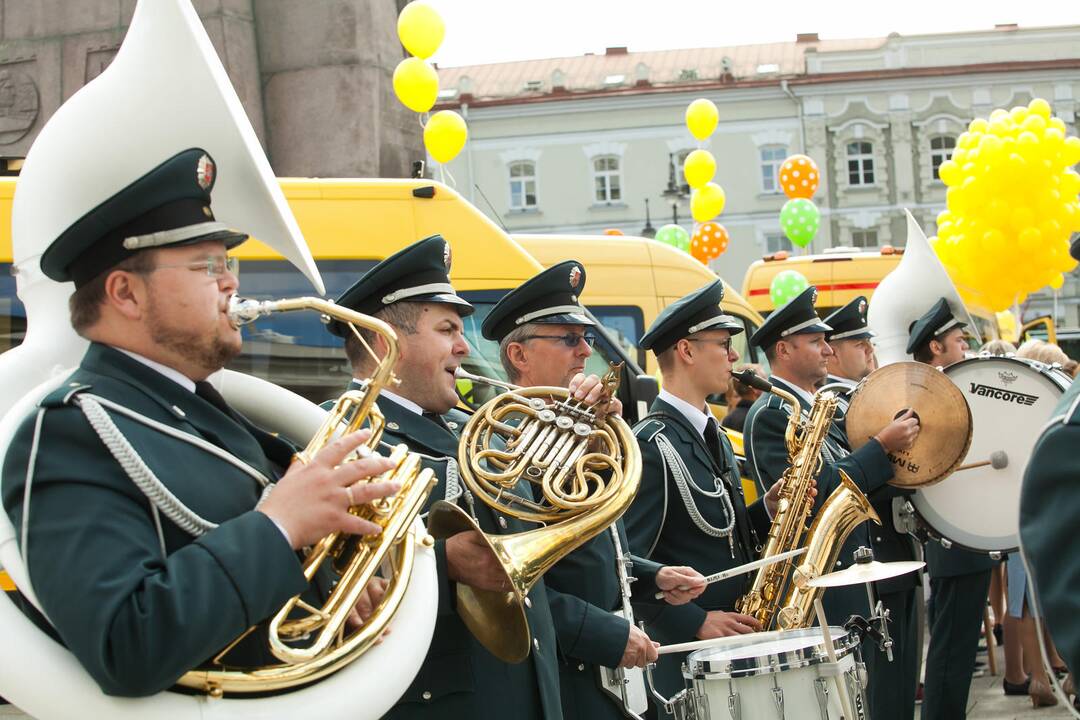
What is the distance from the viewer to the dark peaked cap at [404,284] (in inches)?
163

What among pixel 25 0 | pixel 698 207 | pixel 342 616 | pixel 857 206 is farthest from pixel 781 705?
pixel 857 206

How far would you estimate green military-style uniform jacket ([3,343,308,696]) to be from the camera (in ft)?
7.79

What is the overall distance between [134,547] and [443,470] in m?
1.50

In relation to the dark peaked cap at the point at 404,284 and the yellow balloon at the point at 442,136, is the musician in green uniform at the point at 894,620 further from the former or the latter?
the yellow balloon at the point at 442,136

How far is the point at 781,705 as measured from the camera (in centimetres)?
436

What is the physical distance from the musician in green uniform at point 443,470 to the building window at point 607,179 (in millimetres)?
41347

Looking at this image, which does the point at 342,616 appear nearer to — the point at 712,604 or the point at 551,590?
the point at 551,590

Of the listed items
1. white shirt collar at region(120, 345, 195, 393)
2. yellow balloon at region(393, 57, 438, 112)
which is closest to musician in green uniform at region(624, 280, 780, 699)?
Result: white shirt collar at region(120, 345, 195, 393)

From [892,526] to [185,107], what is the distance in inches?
194

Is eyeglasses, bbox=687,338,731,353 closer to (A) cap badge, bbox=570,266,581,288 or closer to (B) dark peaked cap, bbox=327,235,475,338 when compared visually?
(A) cap badge, bbox=570,266,581,288

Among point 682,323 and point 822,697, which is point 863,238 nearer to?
point 682,323

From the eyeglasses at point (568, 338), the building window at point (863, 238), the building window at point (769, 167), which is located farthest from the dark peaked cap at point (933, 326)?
the building window at point (863, 238)

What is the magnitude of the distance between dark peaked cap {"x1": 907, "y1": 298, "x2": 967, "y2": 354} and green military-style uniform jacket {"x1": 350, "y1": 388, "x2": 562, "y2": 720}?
4545mm

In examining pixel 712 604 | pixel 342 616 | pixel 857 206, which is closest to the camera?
pixel 342 616
